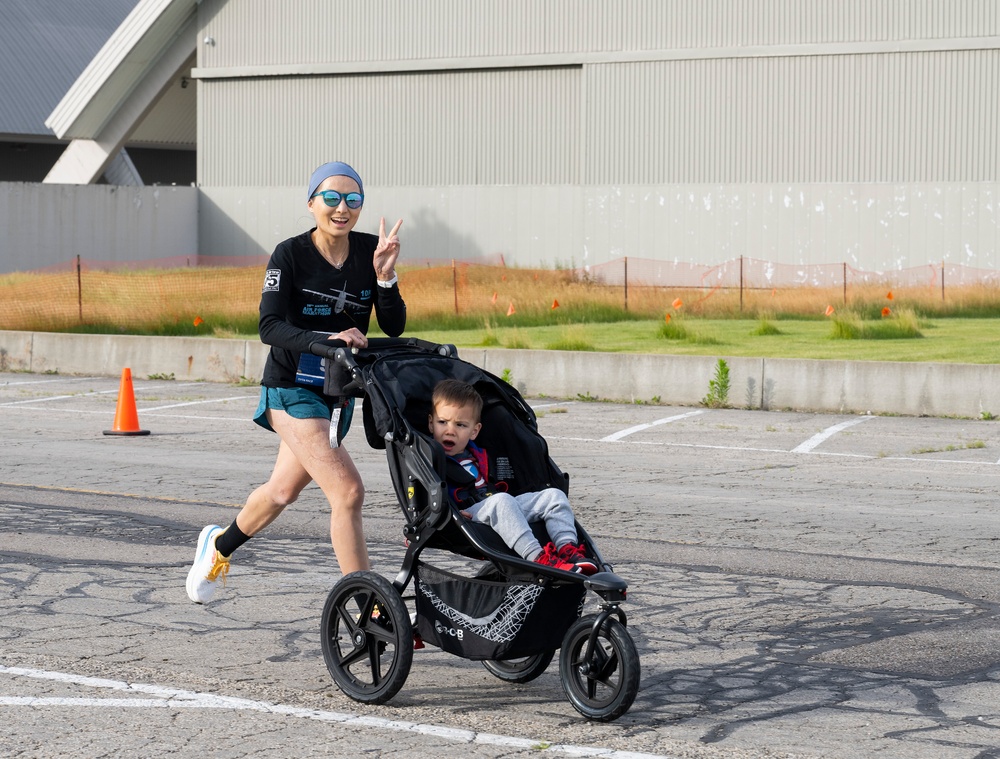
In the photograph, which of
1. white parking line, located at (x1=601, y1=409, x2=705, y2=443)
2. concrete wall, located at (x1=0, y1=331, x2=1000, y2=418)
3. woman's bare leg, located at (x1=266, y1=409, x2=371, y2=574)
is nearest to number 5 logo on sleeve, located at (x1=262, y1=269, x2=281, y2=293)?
woman's bare leg, located at (x1=266, y1=409, x2=371, y2=574)

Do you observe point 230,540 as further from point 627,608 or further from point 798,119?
point 798,119

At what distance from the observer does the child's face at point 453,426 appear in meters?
5.98

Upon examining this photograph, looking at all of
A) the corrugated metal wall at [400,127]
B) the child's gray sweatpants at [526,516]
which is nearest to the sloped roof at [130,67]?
the corrugated metal wall at [400,127]

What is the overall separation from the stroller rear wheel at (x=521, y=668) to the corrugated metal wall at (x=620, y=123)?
33.9 meters

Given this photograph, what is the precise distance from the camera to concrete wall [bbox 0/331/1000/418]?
16.4 metres

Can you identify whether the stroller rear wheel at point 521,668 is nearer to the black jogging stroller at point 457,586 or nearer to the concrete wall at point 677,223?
the black jogging stroller at point 457,586

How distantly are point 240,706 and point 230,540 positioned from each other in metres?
1.27

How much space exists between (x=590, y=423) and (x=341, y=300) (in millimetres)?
9867

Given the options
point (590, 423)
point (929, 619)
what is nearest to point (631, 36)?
point (590, 423)

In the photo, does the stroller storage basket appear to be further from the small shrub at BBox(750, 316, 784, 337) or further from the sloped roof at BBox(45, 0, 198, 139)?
the sloped roof at BBox(45, 0, 198, 139)

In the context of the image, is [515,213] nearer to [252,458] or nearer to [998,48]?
[998,48]

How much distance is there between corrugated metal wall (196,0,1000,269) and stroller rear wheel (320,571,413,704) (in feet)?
113

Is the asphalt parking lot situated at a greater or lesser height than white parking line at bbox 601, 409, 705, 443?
lesser

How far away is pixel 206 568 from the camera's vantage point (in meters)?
6.97
